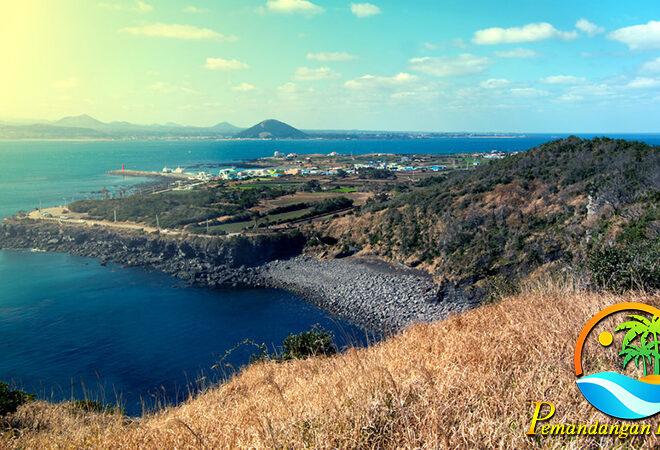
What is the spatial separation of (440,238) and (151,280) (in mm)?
19570

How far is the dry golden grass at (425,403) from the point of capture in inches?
89.7

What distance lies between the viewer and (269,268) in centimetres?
2859

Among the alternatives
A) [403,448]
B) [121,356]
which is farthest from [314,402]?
[121,356]

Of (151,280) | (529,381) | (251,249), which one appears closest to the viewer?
(529,381)

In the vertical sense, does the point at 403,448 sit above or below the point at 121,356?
above

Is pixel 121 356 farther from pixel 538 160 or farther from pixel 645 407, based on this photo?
pixel 538 160

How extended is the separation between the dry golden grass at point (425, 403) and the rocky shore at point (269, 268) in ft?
50.0

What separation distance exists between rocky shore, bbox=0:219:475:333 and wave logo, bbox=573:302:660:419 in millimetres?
16012

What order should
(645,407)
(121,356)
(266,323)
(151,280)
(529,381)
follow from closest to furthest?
1. (645,407)
2. (529,381)
3. (121,356)
4. (266,323)
5. (151,280)

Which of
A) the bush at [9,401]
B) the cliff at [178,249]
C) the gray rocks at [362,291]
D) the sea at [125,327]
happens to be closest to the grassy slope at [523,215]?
the gray rocks at [362,291]

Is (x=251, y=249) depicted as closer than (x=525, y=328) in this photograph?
No

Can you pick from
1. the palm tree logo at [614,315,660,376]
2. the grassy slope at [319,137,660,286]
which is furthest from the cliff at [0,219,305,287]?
the palm tree logo at [614,315,660,376]

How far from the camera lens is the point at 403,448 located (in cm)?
217

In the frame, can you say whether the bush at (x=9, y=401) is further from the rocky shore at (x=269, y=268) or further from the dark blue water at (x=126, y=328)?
the rocky shore at (x=269, y=268)
